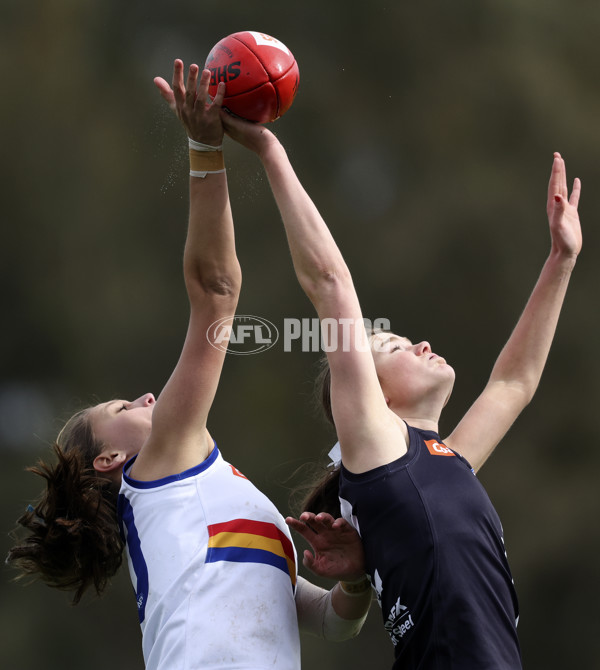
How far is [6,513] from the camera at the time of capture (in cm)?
410

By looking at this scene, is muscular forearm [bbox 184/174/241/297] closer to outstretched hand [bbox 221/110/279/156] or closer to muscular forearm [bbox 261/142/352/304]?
outstretched hand [bbox 221/110/279/156]

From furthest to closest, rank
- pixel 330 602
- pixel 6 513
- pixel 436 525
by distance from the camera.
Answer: pixel 6 513, pixel 330 602, pixel 436 525

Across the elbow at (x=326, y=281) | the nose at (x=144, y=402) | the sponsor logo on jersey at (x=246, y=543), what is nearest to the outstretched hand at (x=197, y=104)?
the elbow at (x=326, y=281)

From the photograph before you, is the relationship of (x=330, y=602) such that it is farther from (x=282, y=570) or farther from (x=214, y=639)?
(x=214, y=639)

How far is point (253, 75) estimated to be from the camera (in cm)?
186

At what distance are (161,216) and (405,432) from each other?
2.79 m

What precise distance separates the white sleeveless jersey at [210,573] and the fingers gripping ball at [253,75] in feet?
2.70

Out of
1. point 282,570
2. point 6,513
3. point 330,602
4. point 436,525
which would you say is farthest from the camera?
point 6,513

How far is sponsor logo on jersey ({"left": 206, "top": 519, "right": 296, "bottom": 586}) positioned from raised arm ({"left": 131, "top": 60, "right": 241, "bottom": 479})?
7.0 inches

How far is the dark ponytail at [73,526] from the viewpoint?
2051 mm

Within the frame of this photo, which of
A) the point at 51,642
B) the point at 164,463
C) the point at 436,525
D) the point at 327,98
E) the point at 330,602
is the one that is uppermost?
the point at 327,98

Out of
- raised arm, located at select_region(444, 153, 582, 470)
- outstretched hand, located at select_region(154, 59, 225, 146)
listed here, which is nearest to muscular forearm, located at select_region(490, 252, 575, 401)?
raised arm, located at select_region(444, 153, 582, 470)

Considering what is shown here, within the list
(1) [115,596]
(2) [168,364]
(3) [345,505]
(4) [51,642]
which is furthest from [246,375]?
(3) [345,505]

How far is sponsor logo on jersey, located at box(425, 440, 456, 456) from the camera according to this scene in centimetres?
A: 177
